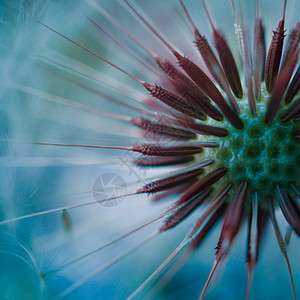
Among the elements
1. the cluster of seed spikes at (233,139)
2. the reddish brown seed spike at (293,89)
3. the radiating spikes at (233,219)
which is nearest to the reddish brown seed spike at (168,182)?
the cluster of seed spikes at (233,139)

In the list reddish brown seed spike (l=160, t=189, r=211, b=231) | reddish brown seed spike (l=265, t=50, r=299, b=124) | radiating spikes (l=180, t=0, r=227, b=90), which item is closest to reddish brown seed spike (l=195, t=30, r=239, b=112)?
radiating spikes (l=180, t=0, r=227, b=90)

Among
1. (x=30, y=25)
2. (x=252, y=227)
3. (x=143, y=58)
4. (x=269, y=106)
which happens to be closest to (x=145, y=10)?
(x=143, y=58)

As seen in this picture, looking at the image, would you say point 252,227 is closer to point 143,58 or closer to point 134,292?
point 134,292

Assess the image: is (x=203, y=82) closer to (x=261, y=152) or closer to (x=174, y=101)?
(x=174, y=101)

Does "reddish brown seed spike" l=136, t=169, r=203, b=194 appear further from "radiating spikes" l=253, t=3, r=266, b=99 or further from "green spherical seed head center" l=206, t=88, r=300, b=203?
"radiating spikes" l=253, t=3, r=266, b=99

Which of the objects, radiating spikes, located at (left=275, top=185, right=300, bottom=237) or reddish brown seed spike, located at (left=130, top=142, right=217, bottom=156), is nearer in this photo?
radiating spikes, located at (left=275, top=185, right=300, bottom=237)
